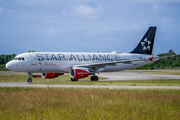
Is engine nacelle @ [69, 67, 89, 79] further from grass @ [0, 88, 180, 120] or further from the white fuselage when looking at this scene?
grass @ [0, 88, 180, 120]

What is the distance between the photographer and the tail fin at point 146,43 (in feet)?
133

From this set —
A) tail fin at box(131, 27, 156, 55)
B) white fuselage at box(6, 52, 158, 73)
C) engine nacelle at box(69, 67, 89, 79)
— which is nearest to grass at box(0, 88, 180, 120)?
engine nacelle at box(69, 67, 89, 79)

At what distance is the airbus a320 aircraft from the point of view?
3125 cm

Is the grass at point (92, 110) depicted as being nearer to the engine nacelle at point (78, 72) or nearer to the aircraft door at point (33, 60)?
the engine nacelle at point (78, 72)

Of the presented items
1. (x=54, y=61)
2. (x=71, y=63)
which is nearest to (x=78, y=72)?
(x=71, y=63)

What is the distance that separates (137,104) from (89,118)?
11.2ft

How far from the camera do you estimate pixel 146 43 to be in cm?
4069

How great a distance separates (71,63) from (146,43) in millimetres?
13924

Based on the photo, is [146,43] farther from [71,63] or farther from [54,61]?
[54,61]

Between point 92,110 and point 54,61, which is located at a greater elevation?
point 54,61

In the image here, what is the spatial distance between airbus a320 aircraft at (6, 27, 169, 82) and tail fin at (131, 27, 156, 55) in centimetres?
51

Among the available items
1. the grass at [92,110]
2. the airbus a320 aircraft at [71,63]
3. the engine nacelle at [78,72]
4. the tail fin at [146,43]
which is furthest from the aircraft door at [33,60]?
the grass at [92,110]

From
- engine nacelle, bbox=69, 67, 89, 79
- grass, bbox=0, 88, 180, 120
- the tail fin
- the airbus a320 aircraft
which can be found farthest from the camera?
the tail fin

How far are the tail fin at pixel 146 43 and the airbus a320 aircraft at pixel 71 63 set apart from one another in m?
0.51
